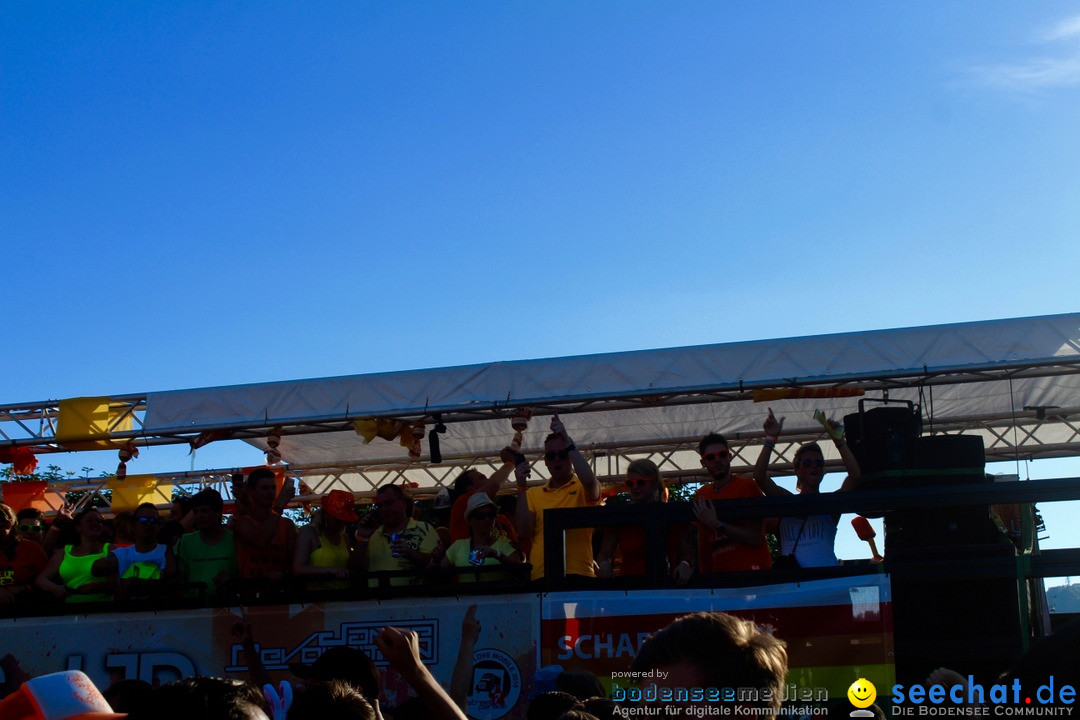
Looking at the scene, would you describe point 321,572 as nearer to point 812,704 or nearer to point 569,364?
point 569,364

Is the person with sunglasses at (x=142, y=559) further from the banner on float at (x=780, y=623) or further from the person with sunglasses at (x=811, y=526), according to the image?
the person with sunglasses at (x=811, y=526)

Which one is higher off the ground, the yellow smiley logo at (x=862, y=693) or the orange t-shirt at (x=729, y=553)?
the orange t-shirt at (x=729, y=553)

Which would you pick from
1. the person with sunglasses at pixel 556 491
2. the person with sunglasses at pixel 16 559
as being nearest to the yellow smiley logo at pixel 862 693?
the person with sunglasses at pixel 556 491

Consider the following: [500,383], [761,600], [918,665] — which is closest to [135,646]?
[500,383]

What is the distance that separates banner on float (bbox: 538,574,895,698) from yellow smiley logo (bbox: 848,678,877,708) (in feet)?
0.26

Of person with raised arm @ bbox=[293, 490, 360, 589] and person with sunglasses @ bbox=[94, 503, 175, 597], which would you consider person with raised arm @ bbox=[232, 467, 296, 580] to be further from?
person with sunglasses @ bbox=[94, 503, 175, 597]

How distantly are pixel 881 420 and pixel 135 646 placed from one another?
15.8 ft

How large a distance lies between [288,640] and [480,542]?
1310 millimetres

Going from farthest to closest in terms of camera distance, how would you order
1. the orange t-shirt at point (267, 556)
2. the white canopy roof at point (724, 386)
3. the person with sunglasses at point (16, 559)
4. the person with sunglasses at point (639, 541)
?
the person with sunglasses at point (16, 559)
the orange t-shirt at point (267, 556)
the white canopy roof at point (724, 386)
the person with sunglasses at point (639, 541)

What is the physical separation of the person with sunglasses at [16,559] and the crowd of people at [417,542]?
0.01 m

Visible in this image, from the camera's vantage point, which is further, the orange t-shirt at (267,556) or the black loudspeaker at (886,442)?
the orange t-shirt at (267,556)

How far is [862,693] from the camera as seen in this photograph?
5.18m

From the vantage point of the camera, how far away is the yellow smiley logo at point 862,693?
4981 mm

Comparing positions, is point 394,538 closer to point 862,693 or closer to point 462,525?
point 462,525
